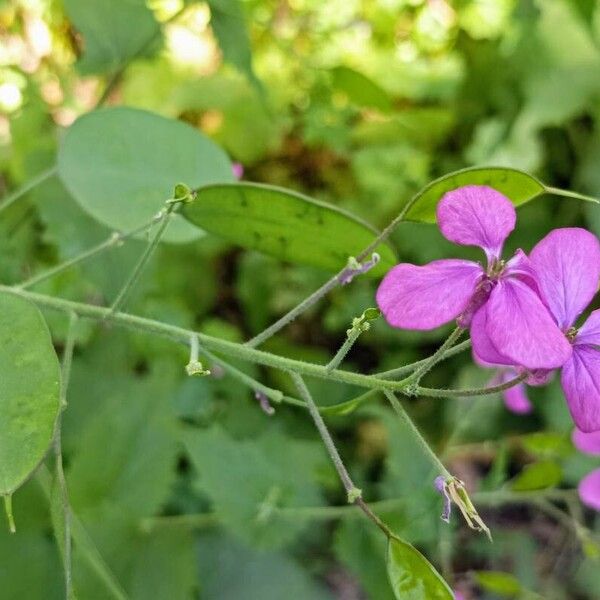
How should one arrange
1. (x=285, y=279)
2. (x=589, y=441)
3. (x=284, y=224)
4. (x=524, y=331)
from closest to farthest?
(x=524, y=331), (x=284, y=224), (x=589, y=441), (x=285, y=279)

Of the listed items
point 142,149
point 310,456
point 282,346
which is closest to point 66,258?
point 142,149

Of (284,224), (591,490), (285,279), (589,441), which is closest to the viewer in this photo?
(284,224)

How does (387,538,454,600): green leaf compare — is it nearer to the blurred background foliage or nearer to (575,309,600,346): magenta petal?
(575,309,600,346): magenta petal

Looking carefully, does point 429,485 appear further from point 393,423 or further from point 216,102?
point 216,102

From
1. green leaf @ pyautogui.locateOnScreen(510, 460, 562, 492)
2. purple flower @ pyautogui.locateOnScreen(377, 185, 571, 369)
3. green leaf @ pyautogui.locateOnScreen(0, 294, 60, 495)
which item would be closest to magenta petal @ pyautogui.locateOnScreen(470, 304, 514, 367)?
Answer: purple flower @ pyautogui.locateOnScreen(377, 185, 571, 369)

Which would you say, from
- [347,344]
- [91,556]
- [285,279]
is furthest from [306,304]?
[285,279]

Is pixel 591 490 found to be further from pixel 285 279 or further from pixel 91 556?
pixel 285 279

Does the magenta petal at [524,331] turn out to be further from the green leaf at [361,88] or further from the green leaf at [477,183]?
the green leaf at [361,88]
